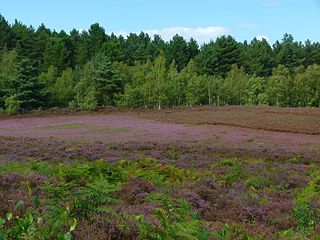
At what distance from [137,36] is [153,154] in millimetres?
136806

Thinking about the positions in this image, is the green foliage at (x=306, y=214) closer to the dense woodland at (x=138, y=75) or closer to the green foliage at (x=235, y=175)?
the green foliage at (x=235, y=175)

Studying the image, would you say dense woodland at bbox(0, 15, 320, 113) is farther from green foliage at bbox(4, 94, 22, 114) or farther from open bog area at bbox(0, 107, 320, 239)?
open bog area at bbox(0, 107, 320, 239)

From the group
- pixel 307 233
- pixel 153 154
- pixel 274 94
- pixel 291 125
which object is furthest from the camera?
pixel 274 94

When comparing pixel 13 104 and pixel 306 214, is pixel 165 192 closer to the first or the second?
pixel 306 214

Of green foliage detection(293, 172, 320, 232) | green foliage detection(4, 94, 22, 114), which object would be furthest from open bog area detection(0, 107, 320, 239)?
green foliage detection(4, 94, 22, 114)

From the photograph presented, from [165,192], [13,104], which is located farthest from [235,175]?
[13,104]

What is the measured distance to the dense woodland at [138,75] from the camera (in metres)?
78.8

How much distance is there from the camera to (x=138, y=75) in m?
86.0

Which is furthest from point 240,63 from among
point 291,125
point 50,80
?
point 291,125

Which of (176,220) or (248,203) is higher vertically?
(176,220)

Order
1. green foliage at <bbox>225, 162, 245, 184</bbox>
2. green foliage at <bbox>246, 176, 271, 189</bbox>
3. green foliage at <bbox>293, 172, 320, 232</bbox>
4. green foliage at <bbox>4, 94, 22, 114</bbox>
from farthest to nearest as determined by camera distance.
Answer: green foliage at <bbox>4, 94, 22, 114</bbox> → green foliage at <bbox>225, 162, 245, 184</bbox> → green foliage at <bbox>246, 176, 271, 189</bbox> → green foliage at <bbox>293, 172, 320, 232</bbox>

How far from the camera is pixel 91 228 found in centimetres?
515

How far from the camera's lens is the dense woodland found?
259 ft

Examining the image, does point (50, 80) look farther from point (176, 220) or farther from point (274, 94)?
point (176, 220)
